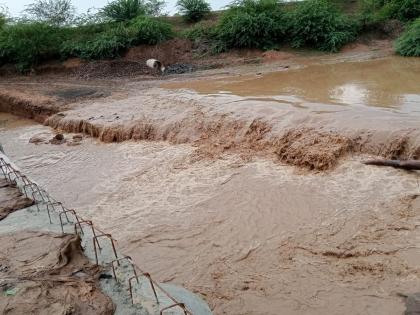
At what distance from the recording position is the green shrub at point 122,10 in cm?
1856

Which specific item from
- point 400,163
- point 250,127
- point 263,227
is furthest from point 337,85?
point 263,227

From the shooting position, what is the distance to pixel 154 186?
6395 mm

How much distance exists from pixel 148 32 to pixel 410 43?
9.01 metres

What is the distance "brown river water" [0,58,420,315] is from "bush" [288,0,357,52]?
25.5 ft

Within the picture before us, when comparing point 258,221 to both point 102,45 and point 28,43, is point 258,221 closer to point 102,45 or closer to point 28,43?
point 102,45

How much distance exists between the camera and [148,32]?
1616 centimetres

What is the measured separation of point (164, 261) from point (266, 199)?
1.66m

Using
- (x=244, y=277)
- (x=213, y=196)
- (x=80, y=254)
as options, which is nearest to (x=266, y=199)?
(x=213, y=196)

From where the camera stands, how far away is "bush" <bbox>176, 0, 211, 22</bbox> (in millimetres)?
19141

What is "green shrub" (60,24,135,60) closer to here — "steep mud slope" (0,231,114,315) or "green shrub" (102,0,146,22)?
"green shrub" (102,0,146,22)

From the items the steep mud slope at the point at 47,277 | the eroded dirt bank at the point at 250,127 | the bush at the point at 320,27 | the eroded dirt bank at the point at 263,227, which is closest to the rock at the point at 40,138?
the eroded dirt bank at the point at 250,127

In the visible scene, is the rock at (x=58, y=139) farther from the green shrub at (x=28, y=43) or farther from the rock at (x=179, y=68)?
the green shrub at (x=28, y=43)

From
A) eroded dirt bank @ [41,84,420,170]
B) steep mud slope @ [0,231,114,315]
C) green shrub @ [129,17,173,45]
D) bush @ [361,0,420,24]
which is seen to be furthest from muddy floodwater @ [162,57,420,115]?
steep mud slope @ [0,231,114,315]

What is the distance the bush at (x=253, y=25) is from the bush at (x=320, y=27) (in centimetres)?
58
